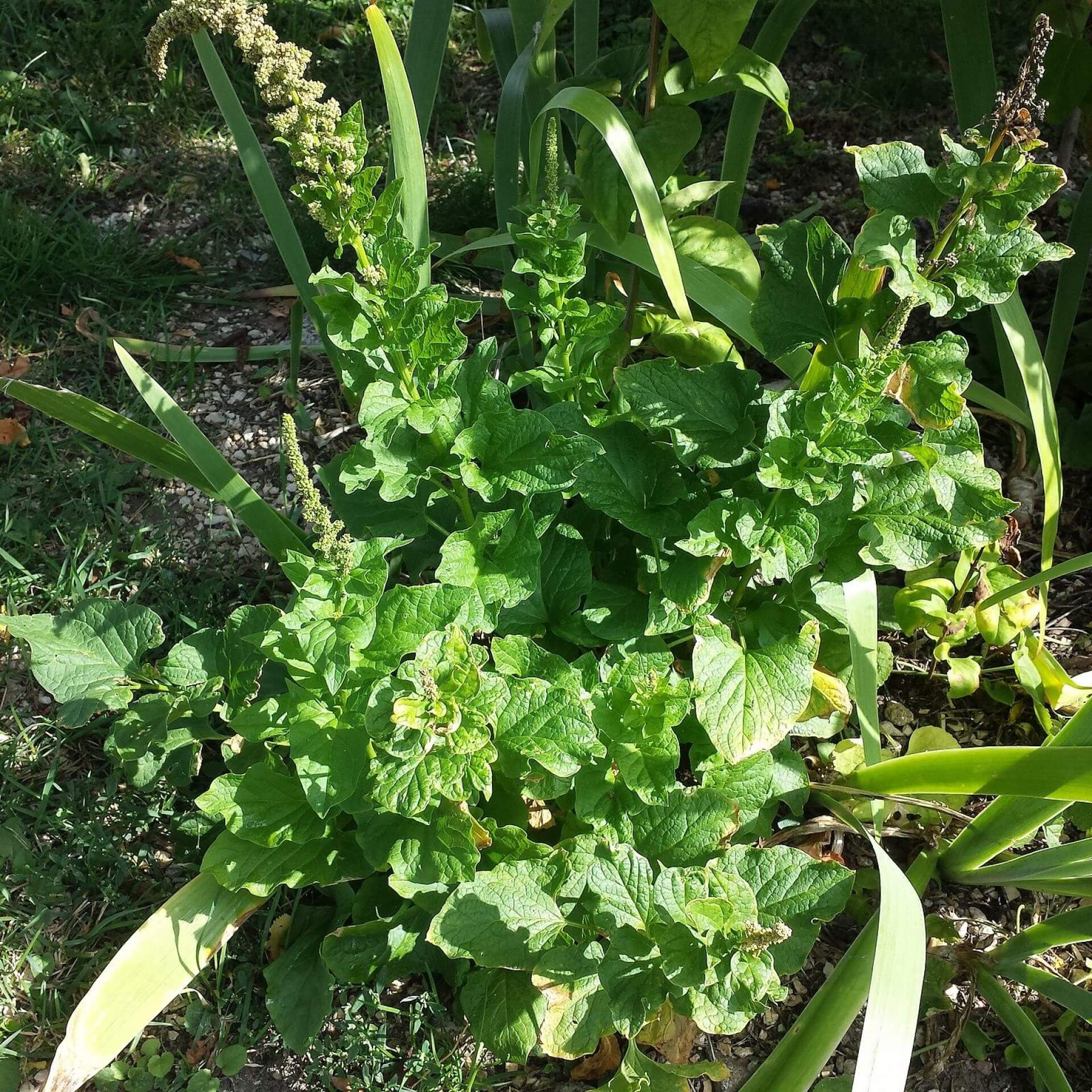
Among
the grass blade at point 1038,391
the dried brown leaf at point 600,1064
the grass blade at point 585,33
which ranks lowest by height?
the dried brown leaf at point 600,1064

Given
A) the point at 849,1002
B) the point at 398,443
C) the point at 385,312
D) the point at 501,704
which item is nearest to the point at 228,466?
the point at 398,443

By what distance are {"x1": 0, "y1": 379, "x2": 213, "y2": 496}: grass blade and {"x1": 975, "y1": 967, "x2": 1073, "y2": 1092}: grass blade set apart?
1.40m

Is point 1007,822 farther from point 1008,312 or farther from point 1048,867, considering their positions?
point 1008,312

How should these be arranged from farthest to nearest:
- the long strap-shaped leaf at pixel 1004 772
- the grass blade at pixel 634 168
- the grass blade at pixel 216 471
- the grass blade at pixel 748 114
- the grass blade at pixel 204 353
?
1. the grass blade at pixel 204 353
2. the grass blade at pixel 748 114
3. the grass blade at pixel 216 471
4. the grass blade at pixel 634 168
5. the long strap-shaped leaf at pixel 1004 772

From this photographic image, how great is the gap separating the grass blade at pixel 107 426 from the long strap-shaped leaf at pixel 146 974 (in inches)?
24.4

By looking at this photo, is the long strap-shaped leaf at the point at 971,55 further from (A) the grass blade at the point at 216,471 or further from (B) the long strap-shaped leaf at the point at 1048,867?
(A) the grass blade at the point at 216,471

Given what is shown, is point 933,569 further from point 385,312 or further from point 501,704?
point 385,312

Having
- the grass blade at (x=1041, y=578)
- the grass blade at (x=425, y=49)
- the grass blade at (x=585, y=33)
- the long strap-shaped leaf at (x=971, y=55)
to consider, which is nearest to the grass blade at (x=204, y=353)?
the grass blade at (x=425, y=49)

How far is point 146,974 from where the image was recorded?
1.30m

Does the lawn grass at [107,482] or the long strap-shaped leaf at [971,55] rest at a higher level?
the long strap-shaped leaf at [971,55]

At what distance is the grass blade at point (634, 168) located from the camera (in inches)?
49.9

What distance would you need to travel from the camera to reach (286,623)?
3.59 ft

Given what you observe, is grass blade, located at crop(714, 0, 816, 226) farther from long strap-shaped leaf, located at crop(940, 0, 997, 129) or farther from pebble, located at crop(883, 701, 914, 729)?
pebble, located at crop(883, 701, 914, 729)

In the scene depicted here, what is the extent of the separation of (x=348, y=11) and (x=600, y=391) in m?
2.20
